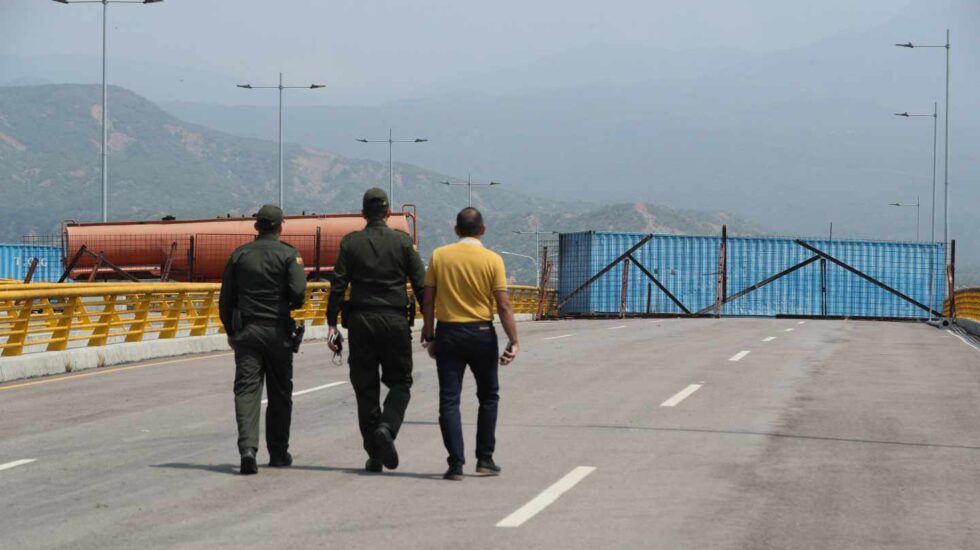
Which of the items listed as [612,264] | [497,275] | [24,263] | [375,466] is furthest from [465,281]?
[24,263]

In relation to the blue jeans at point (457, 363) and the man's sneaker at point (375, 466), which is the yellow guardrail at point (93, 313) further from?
the blue jeans at point (457, 363)

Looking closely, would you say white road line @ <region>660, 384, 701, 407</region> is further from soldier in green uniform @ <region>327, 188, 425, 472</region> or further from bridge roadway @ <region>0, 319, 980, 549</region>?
soldier in green uniform @ <region>327, 188, 425, 472</region>

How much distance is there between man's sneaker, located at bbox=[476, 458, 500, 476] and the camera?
30.3ft

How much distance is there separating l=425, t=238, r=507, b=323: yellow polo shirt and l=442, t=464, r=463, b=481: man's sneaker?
3.21ft

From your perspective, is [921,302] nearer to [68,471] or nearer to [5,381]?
[5,381]

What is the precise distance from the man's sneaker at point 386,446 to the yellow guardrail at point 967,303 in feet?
94.4

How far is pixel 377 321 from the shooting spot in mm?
9250

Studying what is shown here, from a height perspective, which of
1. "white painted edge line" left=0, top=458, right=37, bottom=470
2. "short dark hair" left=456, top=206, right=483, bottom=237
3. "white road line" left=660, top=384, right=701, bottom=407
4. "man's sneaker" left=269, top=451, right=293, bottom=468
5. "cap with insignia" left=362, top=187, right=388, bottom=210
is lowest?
"white painted edge line" left=0, top=458, right=37, bottom=470

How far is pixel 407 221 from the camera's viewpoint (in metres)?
42.0

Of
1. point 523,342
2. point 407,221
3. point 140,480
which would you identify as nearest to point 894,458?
point 140,480

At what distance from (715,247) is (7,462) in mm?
40422

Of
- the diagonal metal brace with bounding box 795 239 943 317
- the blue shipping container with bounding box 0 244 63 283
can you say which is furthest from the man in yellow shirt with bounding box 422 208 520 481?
the blue shipping container with bounding box 0 244 63 283

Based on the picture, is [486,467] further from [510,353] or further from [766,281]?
[766,281]

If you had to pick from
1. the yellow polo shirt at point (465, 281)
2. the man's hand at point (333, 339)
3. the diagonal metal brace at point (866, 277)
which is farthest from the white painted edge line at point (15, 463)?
the diagonal metal brace at point (866, 277)
